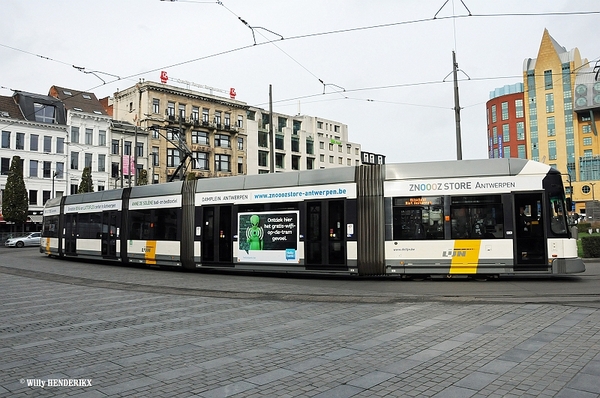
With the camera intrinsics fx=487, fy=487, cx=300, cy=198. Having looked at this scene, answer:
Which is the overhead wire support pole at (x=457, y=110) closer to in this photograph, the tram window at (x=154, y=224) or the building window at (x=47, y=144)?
the tram window at (x=154, y=224)

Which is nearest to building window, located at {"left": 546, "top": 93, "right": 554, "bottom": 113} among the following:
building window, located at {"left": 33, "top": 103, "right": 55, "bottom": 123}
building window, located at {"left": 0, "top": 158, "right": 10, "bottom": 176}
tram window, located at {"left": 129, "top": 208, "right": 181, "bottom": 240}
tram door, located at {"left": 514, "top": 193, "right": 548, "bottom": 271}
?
building window, located at {"left": 33, "top": 103, "right": 55, "bottom": 123}

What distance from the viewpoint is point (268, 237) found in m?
17.2

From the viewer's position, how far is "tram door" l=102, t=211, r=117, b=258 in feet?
74.9

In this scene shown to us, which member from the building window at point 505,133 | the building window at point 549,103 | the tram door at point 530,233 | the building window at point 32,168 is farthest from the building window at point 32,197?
the building window at point 505,133

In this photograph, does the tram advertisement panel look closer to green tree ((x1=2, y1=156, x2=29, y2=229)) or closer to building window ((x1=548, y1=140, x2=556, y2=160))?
green tree ((x1=2, y1=156, x2=29, y2=229))

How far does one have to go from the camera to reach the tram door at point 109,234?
22828mm

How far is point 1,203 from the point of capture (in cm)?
4975

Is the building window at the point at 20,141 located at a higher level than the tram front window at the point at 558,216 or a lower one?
higher

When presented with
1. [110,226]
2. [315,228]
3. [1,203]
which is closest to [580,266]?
[315,228]

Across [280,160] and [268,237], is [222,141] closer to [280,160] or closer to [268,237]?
[280,160]

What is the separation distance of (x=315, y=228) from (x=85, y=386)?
11584mm

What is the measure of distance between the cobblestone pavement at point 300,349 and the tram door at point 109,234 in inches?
471

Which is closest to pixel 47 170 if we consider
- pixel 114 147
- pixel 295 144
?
pixel 114 147

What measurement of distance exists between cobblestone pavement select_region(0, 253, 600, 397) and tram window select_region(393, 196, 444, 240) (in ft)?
13.5
